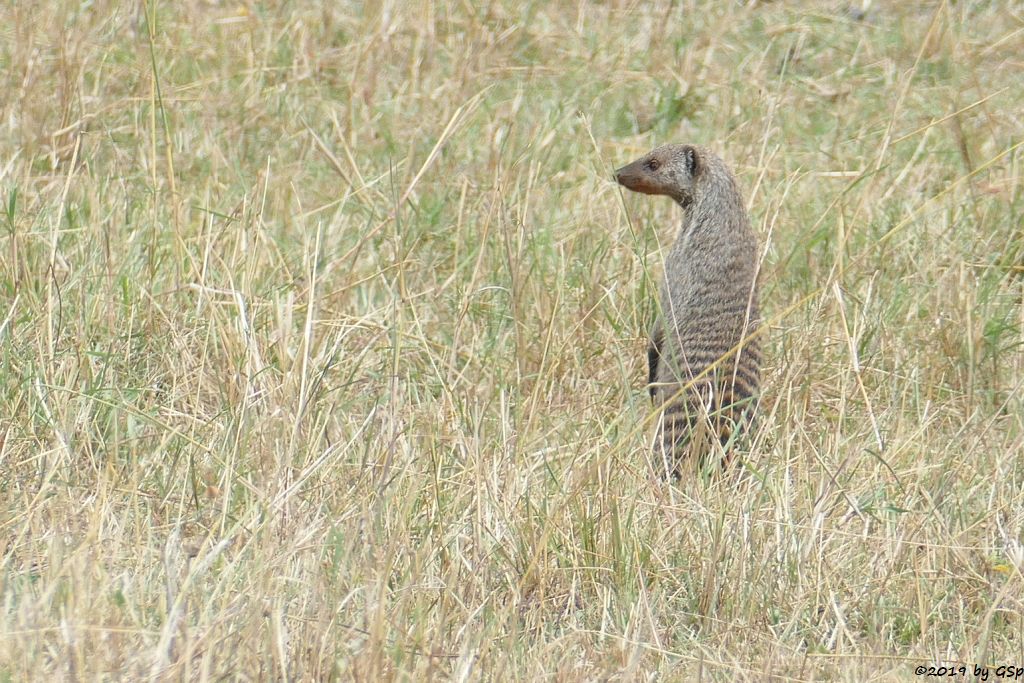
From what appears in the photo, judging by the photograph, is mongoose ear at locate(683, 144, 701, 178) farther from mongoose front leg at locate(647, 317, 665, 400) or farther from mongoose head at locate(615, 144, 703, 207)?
mongoose front leg at locate(647, 317, 665, 400)

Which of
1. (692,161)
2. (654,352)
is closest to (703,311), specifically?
(654,352)

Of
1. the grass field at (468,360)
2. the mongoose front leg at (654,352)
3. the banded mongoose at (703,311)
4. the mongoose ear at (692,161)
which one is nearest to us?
the grass field at (468,360)

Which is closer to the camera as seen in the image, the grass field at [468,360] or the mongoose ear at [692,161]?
the grass field at [468,360]

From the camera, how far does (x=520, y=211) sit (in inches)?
139

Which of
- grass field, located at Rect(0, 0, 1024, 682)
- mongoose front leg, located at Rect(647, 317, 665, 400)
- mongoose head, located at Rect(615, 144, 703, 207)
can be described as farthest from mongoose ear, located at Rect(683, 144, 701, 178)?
mongoose front leg, located at Rect(647, 317, 665, 400)

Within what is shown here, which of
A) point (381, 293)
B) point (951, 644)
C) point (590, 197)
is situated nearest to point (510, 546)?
point (951, 644)

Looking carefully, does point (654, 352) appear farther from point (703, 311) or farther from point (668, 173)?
point (668, 173)

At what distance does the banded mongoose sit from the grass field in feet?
0.33

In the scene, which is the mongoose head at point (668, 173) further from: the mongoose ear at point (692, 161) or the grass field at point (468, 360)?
the grass field at point (468, 360)

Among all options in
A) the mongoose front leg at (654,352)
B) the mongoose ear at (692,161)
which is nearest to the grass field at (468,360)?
the mongoose front leg at (654,352)

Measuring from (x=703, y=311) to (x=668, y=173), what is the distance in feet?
1.62

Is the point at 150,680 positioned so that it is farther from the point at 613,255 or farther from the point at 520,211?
the point at 613,255

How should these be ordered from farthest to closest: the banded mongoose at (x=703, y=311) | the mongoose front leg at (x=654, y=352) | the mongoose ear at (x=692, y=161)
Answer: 1. the mongoose ear at (x=692, y=161)
2. the mongoose front leg at (x=654, y=352)
3. the banded mongoose at (x=703, y=311)

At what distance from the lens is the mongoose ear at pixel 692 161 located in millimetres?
3713
